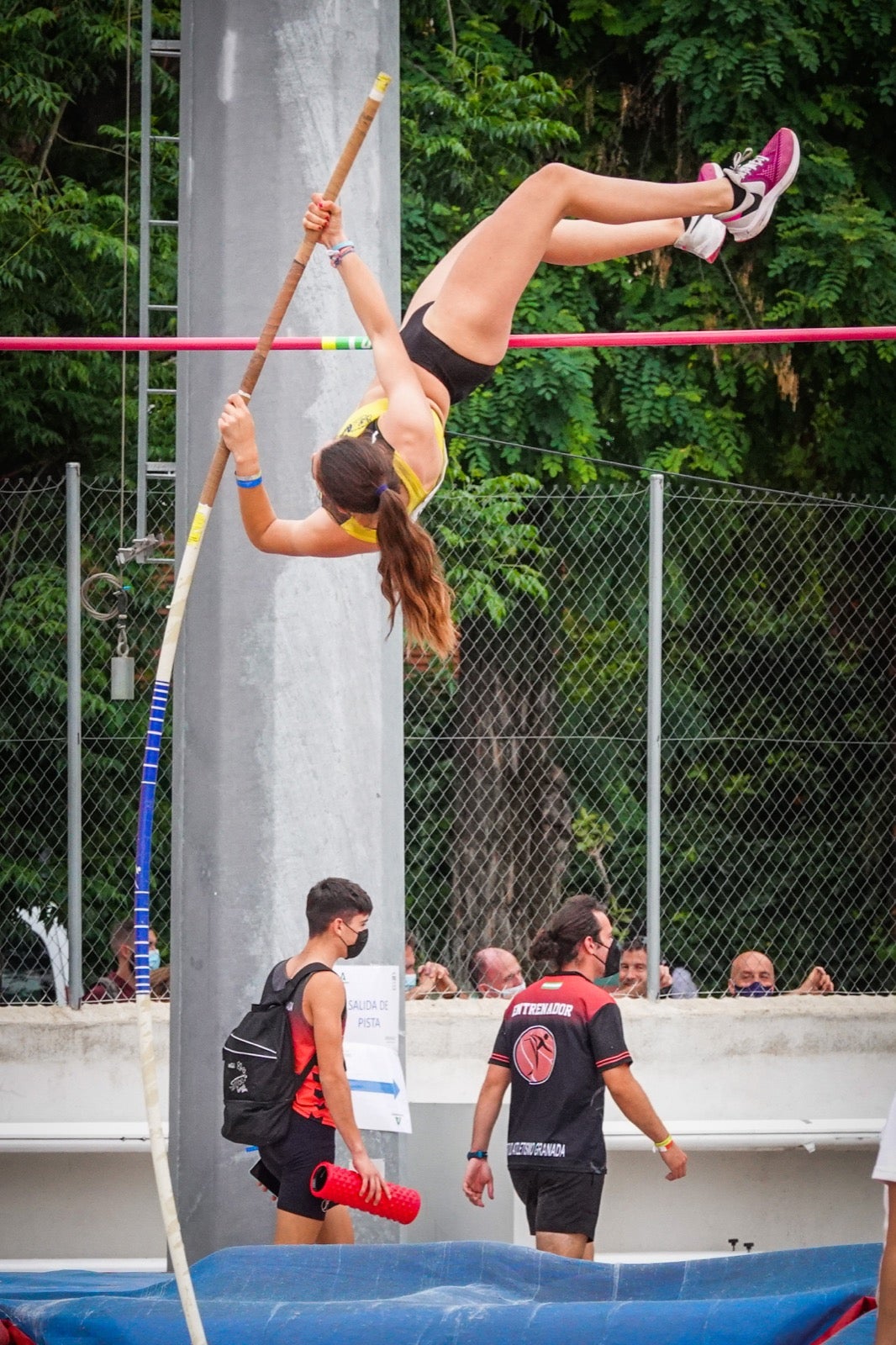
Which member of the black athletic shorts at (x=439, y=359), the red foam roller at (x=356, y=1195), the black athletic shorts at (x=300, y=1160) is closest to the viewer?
the black athletic shorts at (x=439, y=359)

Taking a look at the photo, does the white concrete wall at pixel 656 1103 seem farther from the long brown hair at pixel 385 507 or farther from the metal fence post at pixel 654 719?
the long brown hair at pixel 385 507

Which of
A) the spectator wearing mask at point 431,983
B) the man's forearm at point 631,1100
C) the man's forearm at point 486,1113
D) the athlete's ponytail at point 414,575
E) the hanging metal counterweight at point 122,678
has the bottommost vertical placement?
the spectator wearing mask at point 431,983

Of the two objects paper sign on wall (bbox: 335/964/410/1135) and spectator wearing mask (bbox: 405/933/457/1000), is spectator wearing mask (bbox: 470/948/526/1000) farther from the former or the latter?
paper sign on wall (bbox: 335/964/410/1135)

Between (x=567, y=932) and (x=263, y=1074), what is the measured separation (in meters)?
1.02

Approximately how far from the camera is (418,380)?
3723 mm

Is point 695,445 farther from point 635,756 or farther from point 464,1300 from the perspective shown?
point 464,1300

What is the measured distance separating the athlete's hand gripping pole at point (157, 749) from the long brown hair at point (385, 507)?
25 cm

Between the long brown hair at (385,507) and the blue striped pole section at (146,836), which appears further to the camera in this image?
the blue striped pole section at (146,836)

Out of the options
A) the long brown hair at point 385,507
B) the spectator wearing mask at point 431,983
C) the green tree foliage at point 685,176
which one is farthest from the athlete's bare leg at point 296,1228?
the green tree foliage at point 685,176

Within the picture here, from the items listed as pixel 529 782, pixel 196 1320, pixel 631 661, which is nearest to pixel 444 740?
pixel 529 782

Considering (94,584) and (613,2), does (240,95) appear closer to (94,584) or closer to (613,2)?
(94,584)

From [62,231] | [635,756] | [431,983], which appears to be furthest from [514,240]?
[62,231]

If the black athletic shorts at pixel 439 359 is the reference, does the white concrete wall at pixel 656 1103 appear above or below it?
below

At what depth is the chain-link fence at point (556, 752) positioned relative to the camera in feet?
22.9
